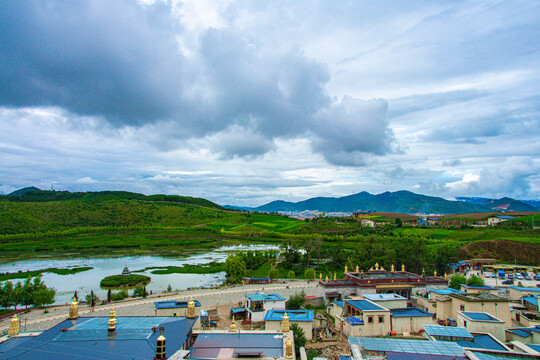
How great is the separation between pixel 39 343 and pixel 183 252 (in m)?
71.4

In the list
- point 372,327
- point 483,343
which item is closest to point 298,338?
point 372,327

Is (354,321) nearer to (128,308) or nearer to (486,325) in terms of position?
(486,325)

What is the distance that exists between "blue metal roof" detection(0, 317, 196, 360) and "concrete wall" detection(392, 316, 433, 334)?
15.3 m

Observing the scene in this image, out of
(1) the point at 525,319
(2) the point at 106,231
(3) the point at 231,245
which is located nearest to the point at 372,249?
(1) the point at 525,319

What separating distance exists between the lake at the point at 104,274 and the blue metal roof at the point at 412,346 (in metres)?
34.2

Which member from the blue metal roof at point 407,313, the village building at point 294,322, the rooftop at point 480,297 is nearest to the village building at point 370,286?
the blue metal roof at point 407,313

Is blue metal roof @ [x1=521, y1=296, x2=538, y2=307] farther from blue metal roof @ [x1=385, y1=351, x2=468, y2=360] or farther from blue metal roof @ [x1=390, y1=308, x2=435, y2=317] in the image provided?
blue metal roof @ [x1=385, y1=351, x2=468, y2=360]

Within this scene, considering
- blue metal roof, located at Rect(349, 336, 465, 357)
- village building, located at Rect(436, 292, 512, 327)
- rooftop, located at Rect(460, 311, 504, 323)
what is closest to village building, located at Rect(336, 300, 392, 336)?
rooftop, located at Rect(460, 311, 504, 323)

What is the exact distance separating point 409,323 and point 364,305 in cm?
331

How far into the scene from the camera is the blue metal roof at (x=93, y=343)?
43.6ft

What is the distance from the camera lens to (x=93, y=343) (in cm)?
1445

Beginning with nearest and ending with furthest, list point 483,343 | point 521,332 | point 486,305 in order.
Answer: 1. point 483,343
2. point 521,332
3. point 486,305

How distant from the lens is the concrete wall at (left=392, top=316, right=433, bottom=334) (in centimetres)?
2475

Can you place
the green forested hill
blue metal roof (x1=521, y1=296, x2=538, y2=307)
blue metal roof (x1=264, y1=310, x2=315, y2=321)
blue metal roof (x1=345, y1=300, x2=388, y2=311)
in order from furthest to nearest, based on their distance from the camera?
the green forested hill → blue metal roof (x1=521, y1=296, x2=538, y2=307) → blue metal roof (x1=345, y1=300, x2=388, y2=311) → blue metal roof (x1=264, y1=310, x2=315, y2=321)
